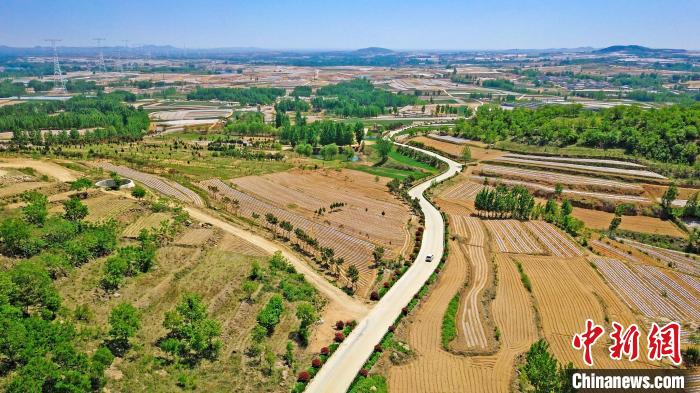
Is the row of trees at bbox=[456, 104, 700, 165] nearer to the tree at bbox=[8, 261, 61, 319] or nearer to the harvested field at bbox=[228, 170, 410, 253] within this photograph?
the harvested field at bbox=[228, 170, 410, 253]

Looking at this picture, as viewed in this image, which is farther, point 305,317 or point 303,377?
point 305,317

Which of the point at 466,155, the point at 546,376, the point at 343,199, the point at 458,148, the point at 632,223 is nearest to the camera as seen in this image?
the point at 546,376

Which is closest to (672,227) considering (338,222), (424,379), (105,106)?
(338,222)

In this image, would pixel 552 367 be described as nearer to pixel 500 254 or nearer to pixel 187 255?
pixel 500 254

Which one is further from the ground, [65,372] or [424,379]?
[65,372]

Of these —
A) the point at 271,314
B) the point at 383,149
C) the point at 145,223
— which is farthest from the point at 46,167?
the point at 383,149

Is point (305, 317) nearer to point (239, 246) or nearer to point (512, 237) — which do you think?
point (239, 246)

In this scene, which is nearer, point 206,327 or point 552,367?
point 552,367
